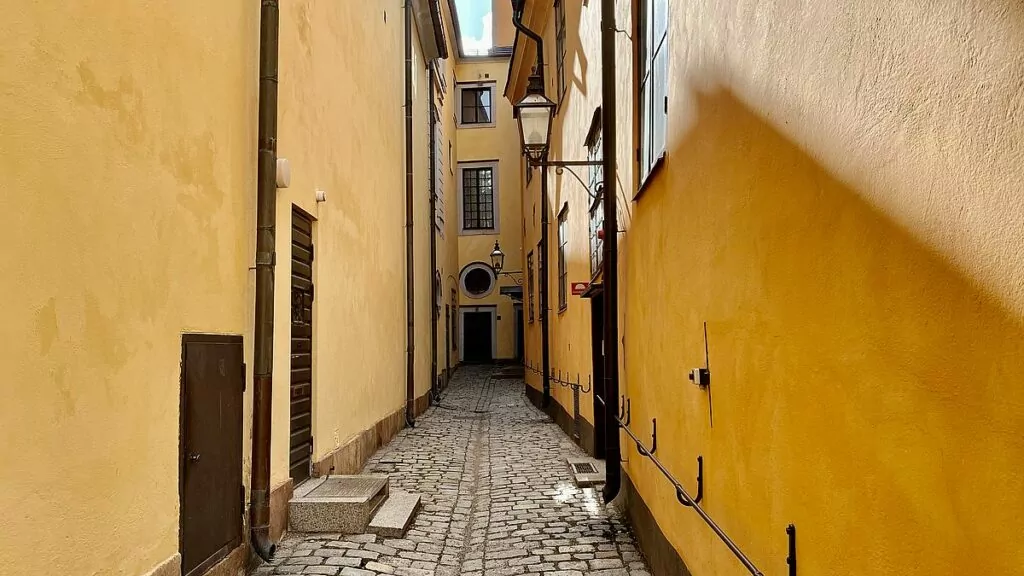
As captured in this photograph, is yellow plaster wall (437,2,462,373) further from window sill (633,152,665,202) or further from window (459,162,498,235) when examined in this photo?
window sill (633,152,665,202)

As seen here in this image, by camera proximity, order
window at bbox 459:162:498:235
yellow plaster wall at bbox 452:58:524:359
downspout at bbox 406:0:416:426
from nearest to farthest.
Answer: downspout at bbox 406:0:416:426, yellow plaster wall at bbox 452:58:524:359, window at bbox 459:162:498:235

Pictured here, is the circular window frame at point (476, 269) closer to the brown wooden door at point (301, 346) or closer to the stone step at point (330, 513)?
the brown wooden door at point (301, 346)

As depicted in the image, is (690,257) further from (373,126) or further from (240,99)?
(373,126)

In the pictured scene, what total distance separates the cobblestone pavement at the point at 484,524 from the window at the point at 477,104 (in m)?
19.9

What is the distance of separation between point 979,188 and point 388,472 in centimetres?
828

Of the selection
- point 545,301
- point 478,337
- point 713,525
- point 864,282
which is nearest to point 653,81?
point 713,525

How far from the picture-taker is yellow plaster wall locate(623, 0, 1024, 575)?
4.96 feet

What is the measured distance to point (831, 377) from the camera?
2.32 meters

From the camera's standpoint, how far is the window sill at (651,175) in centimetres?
518

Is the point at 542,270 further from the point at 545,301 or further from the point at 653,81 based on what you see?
the point at 653,81

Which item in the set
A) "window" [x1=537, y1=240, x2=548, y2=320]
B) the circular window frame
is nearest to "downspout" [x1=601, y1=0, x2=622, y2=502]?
"window" [x1=537, y1=240, x2=548, y2=320]

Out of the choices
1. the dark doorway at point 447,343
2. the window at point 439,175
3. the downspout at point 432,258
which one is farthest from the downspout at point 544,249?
the dark doorway at point 447,343

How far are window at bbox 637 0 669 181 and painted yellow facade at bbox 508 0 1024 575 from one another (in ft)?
3.12

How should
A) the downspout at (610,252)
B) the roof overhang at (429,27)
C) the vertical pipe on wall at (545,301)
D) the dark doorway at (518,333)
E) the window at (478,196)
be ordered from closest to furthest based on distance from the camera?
the downspout at (610,252)
the vertical pipe on wall at (545,301)
the roof overhang at (429,27)
the window at (478,196)
the dark doorway at (518,333)
